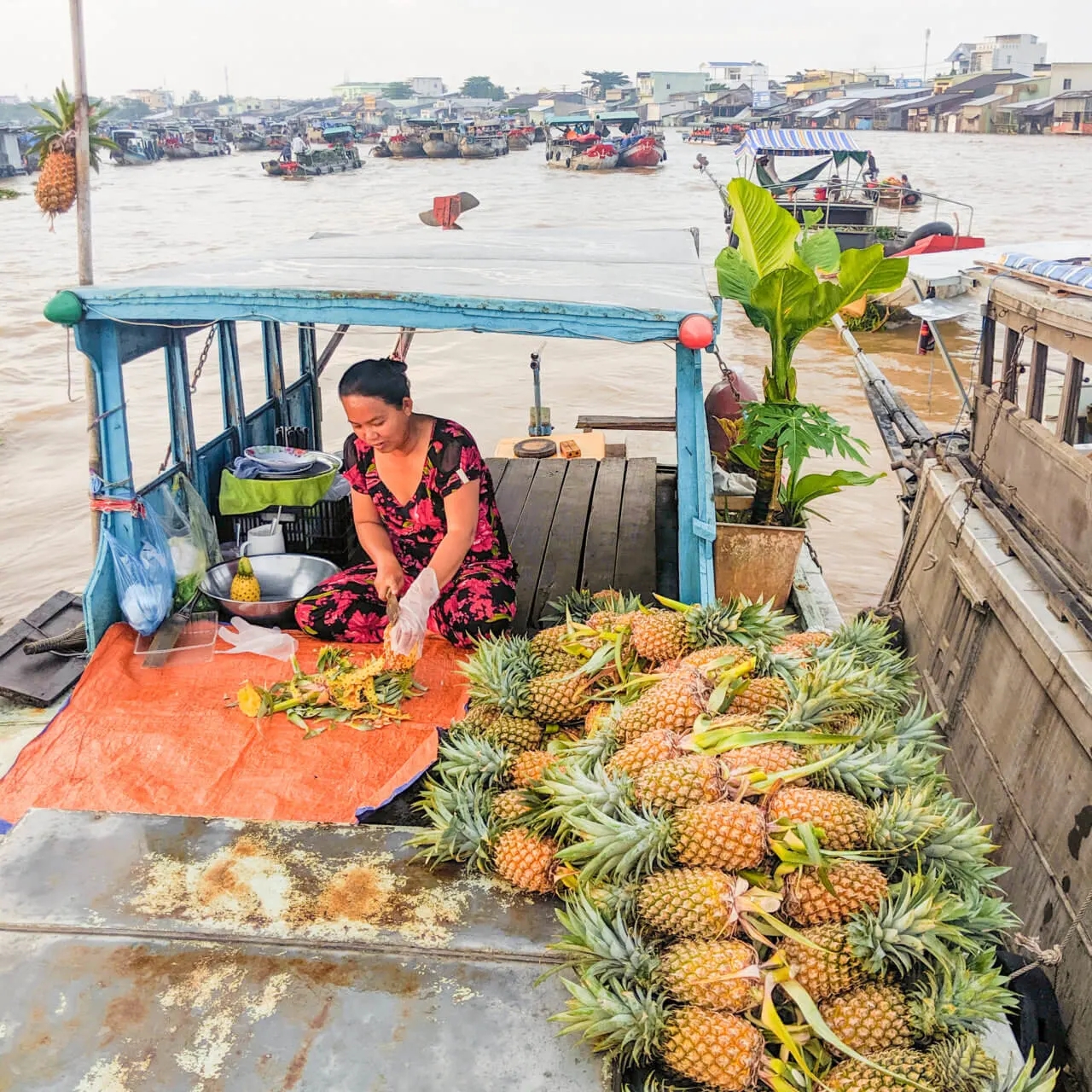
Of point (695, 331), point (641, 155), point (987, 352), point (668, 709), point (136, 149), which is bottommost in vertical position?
point (668, 709)

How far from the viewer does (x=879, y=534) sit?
32.6ft

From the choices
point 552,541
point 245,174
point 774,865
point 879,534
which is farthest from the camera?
point 245,174

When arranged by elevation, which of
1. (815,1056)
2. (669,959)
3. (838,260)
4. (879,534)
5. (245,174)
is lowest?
(879,534)

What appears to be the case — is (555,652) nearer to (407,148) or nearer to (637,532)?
(637,532)

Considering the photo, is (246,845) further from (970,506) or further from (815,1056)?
(970,506)

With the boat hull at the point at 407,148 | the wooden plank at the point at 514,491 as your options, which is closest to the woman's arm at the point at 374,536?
the wooden plank at the point at 514,491

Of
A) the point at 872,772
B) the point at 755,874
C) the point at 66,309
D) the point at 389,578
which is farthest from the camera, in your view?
the point at 389,578

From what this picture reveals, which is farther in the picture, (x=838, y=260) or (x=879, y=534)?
(x=879, y=534)

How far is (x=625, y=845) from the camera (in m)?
1.89

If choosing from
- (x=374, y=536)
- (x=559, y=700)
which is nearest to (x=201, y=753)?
(x=374, y=536)

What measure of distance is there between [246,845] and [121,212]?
3749cm

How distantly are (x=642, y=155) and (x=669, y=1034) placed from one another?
50616mm

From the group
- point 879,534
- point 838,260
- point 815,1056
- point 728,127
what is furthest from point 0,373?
point 728,127

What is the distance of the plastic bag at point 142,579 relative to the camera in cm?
416
